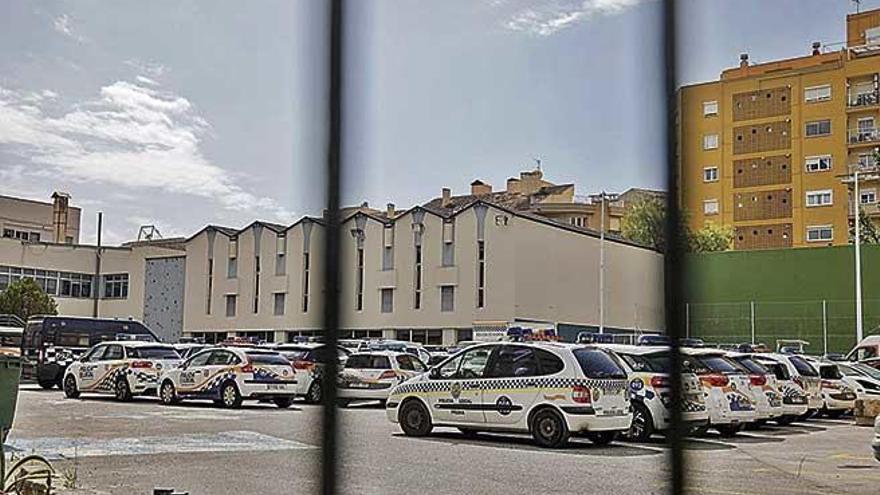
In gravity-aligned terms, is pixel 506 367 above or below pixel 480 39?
below

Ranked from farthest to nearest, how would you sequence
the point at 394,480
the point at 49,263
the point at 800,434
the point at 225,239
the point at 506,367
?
the point at 49,263 < the point at 800,434 < the point at 506,367 < the point at 394,480 < the point at 225,239

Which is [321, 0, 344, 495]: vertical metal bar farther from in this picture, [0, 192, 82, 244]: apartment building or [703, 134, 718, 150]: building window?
[0, 192, 82, 244]: apartment building

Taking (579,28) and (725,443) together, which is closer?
(579,28)

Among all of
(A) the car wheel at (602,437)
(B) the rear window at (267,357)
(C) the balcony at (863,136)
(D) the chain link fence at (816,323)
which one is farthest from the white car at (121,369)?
(C) the balcony at (863,136)

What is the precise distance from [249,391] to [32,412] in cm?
190

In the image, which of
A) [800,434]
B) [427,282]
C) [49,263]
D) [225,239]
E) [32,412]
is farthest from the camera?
[49,263]

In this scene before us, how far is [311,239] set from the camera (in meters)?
1.10

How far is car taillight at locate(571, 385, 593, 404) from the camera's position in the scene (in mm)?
6277

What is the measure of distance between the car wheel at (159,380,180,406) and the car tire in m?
0.63

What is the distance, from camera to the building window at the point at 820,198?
19681mm

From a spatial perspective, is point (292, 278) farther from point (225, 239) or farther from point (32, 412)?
point (32, 412)

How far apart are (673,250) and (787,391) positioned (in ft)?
26.8

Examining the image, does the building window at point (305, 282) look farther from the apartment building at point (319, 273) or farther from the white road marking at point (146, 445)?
the white road marking at point (146, 445)

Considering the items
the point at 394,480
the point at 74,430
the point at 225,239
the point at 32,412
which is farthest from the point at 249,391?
the point at 225,239
